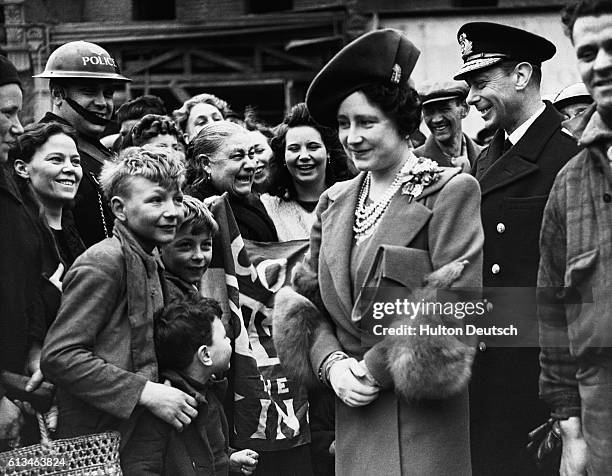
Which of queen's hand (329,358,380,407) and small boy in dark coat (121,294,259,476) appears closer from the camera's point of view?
queen's hand (329,358,380,407)

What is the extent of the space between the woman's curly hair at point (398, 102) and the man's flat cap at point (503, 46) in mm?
1004

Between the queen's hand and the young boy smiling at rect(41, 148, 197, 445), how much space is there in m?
0.73

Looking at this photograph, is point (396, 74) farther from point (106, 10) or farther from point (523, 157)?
point (106, 10)

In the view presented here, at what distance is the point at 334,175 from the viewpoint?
6.12 meters

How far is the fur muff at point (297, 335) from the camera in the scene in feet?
13.5

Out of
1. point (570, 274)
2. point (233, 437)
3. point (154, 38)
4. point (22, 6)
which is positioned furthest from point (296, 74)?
point (570, 274)

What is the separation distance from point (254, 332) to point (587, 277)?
222 cm

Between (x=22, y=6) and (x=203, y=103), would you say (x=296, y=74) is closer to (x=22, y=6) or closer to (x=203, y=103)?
(x=22, y=6)

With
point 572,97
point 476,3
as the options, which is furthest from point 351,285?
point 476,3

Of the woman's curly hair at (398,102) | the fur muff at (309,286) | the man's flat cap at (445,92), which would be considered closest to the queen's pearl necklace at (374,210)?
the woman's curly hair at (398,102)

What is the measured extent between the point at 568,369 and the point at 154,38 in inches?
595

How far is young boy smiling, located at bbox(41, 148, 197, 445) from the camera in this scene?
4.25 m

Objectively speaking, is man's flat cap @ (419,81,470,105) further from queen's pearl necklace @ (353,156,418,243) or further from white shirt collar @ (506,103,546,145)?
queen's pearl necklace @ (353,156,418,243)

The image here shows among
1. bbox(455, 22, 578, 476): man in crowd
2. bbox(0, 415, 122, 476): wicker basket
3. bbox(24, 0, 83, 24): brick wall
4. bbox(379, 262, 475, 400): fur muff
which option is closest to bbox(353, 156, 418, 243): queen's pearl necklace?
bbox(379, 262, 475, 400): fur muff
